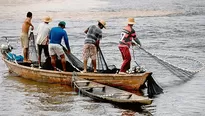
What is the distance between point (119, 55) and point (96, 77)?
7.45 metres

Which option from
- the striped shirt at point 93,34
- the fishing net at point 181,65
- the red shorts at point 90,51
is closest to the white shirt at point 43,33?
the red shorts at point 90,51

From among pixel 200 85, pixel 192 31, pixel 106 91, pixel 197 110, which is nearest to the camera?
pixel 197 110

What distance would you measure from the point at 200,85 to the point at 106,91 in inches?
128

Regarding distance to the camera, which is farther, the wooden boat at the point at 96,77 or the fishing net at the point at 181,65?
the fishing net at the point at 181,65

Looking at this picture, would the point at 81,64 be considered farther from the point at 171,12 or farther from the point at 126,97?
the point at 171,12

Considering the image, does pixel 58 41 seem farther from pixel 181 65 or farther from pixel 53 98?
pixel 181 65

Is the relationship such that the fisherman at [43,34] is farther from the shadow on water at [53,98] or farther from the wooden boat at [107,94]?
the wooden boat at [107,94]

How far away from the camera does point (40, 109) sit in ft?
43.0

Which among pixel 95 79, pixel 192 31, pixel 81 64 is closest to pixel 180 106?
pixel 95 79

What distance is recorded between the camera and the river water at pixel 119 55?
13.2m

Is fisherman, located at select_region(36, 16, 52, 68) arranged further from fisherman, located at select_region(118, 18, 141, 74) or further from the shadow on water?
fisherman, located at select_region(118, 18, 141, 74)

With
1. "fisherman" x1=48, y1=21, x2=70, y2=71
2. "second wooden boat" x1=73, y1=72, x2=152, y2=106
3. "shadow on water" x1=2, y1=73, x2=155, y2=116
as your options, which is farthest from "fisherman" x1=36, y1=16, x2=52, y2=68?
"second wooden boat" x1=73, y1=72, x2=152, y2=106

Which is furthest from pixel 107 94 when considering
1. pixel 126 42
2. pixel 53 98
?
pixel 126 42

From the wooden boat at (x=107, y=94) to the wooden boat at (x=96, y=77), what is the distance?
194mm
